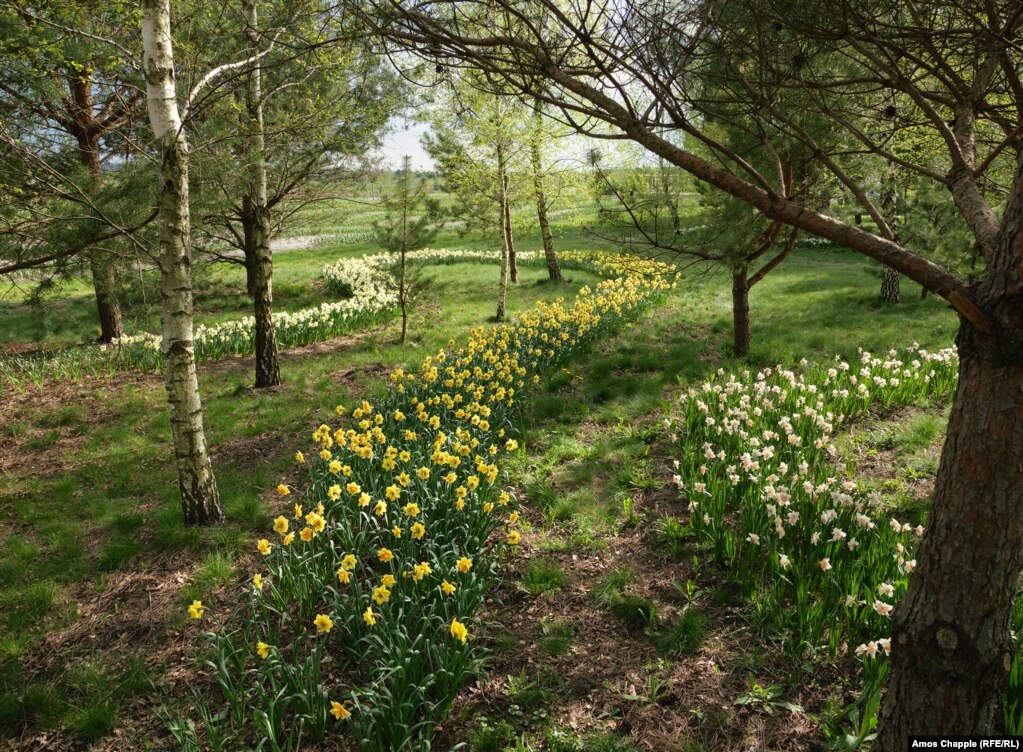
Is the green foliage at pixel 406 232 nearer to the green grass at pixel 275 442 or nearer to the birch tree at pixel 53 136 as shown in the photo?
the green grass at pixel 275 442

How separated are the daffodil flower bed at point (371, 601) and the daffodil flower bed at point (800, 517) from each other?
156 centimetres

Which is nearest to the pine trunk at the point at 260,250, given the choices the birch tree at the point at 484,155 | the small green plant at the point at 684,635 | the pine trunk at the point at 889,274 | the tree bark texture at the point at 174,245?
the tree bark texture at the point at 174,245

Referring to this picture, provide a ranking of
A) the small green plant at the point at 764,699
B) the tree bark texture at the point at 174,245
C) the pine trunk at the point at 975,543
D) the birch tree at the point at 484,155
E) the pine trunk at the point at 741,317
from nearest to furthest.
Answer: the pine trunk at the point at 975,543 → the small green plant at the point at 764,699 → the tree bark texture at the point at 174,245 → the pine trunk at the point at 741,317 → the birch tree at the point at 484,155

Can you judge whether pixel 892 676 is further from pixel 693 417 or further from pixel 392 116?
pixel 392 116

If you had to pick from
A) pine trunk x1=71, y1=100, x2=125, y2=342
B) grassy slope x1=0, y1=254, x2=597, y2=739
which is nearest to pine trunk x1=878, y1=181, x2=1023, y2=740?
grassy slope x1=0, y1=254, x2=597, y2=739

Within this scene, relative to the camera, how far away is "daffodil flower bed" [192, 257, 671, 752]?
2527mm

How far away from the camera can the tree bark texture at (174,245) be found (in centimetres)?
382

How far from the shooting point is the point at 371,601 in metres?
3.14

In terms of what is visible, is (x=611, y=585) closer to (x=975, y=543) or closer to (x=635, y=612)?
(x=635, y=612)

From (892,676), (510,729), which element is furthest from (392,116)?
(892,676)

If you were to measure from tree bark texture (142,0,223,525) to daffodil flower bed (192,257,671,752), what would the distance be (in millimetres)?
944

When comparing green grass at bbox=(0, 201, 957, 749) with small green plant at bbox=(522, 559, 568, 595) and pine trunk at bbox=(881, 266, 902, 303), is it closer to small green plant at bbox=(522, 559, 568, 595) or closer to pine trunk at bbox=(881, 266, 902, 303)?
small green plant at bbox=(522, 559, 568, 595)

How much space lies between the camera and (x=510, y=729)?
2.61 metres

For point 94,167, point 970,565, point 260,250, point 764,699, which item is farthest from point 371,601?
point 94,167
